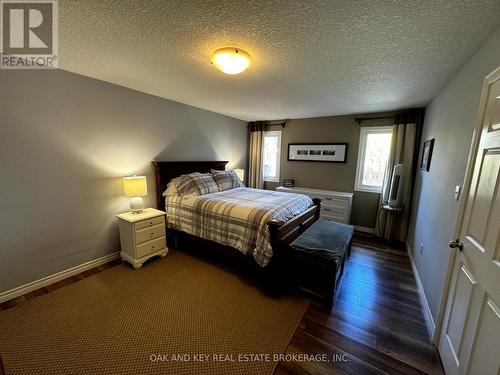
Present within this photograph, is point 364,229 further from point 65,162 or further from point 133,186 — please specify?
point 65,162

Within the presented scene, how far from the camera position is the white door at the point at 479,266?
1.00 metres

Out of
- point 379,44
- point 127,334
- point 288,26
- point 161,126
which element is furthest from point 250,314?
point 161,126

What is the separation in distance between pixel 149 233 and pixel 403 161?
168 inches

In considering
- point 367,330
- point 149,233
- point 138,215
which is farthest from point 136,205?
point 367,330

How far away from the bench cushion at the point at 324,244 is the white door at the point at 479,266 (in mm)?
854

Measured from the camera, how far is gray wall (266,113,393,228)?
13.4ft

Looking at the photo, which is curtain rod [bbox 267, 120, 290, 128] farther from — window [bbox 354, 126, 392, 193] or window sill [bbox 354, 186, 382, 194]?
window sill [bbox 354, 186, 382, 194]

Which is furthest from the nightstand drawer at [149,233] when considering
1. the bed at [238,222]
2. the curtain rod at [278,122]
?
the curtain rod at [278,122]

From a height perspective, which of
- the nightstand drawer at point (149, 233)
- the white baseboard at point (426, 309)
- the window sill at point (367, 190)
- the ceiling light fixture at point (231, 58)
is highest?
the ceiling light fixture at point (231, 58)

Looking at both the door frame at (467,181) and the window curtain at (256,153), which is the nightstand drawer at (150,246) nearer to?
the window curtain at (256,153)

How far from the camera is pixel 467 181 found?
1.38m

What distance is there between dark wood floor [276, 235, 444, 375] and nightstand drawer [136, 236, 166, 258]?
6.75ft

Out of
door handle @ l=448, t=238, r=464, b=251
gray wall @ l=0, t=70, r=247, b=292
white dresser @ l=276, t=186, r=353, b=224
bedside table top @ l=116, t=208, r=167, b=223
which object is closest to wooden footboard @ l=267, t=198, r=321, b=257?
white dresser @ l=276, t=186, r=353, b=224

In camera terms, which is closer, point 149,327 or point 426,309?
point 149,327
